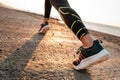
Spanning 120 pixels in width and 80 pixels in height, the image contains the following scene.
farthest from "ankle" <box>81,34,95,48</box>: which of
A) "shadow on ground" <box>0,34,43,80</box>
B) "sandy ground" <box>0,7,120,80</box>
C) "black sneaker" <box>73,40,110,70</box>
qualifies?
"shadow on ground" <box>0,34,43,80</box>

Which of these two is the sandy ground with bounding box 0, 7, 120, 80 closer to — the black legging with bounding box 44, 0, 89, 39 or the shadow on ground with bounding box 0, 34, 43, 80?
the shadow on ground with bounding box 0, 34, 43, 80

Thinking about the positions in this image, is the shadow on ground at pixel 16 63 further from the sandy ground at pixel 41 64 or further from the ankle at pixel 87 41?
the ankle at pixel 87 41

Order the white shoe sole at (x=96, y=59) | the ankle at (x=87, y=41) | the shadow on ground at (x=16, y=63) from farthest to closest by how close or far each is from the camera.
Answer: the ankle at (x=87, y=41)
the white shoe sole at (x=96, y=59)
the shadow on ground at (x=16, y=63)

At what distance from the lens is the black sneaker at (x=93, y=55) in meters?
2.92

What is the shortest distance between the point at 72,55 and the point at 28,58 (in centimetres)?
89

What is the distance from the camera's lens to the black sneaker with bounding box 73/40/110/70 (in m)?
2.92

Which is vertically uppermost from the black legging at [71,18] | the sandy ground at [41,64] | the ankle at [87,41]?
the black legging at [71,18]

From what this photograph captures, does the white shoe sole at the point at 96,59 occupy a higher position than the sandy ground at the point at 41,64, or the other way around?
the white shoe sole at the point at 96,59

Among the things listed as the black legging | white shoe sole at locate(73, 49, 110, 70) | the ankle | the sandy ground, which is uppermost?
the black legging

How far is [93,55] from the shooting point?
2.98 metres

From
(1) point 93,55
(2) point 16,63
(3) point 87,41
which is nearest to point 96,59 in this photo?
(1) point 93,55

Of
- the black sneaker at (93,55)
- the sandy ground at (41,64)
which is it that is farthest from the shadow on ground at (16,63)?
the black sneaker at (93,55)

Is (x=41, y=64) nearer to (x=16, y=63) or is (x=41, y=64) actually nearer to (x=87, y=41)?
(x=16, y=63)

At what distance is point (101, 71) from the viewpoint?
3.53 metres
